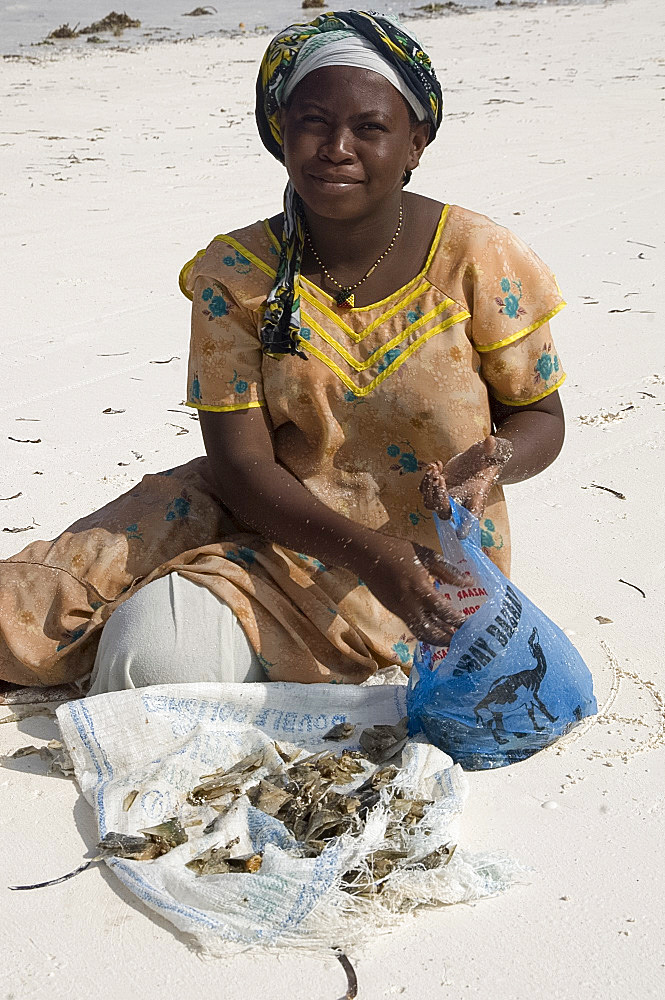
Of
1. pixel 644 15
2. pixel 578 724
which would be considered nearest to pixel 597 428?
pixel 578 724

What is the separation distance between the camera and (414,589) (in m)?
2.39

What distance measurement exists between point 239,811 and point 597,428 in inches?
99.3

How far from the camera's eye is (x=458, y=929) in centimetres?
209

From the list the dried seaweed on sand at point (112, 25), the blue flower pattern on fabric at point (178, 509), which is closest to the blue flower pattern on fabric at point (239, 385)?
the blue flower pattern on fabric at point (178, 509)

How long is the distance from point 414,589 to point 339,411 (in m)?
0.51

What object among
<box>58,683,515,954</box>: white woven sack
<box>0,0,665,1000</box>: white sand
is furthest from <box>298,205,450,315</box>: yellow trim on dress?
<box>0,0,665,1000</box>: white sand

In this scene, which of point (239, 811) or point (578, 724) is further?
point (578, 724)

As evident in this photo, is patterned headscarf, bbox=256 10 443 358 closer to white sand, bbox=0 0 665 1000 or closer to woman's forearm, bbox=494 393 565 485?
woman's forearm, bbox=494 393 565 485

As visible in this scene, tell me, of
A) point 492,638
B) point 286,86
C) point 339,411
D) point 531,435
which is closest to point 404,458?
point 339,411

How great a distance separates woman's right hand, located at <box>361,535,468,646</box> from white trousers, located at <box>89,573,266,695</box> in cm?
40

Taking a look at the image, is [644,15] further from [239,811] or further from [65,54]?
[239,811]

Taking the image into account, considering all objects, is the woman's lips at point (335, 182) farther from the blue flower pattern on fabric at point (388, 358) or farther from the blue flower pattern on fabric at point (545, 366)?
the blue flower pattern on fabric at point (545, 366)

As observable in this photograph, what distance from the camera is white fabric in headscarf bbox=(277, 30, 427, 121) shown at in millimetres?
2455

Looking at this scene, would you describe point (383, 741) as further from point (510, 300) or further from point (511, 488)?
point (511, 488)
